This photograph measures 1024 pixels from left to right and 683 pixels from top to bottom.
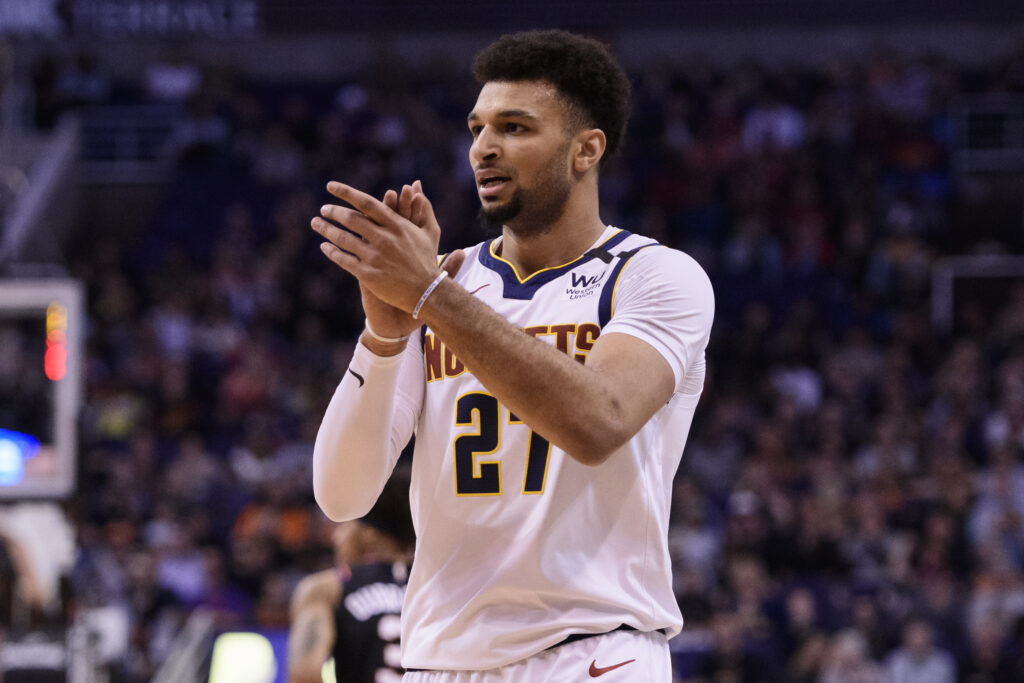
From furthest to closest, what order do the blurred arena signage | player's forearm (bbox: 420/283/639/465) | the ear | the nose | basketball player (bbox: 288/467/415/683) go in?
1. the blurred arena signage
2. basketball player (bbox: 288/467/415/683)
3. the ear
4. the nose
5. player's forearm (bbox: 420/283/639/465)

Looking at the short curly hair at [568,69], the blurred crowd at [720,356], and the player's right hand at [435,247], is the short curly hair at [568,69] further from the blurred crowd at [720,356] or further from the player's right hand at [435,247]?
the blurred crowd at [720,356]

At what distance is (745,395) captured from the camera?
555 inches

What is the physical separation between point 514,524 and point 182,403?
11.5 m

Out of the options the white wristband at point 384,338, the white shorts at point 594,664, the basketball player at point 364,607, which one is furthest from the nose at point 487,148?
the basketball player at point 364,607

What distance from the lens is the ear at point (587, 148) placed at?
3324 millimetres

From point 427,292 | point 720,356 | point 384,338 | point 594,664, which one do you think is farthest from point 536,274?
point 720,356

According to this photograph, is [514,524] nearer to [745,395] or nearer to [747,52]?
[745,395]

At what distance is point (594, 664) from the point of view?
9.69 ft

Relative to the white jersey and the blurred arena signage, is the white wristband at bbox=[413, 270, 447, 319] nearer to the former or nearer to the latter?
the white jersey

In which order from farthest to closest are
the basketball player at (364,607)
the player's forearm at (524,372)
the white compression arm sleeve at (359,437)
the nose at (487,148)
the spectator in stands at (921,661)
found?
1. the spectator in stands at (921,661)
2. the basketball player at (364,607)
3. the nose at (487,148)
4. the white compression arm sleeve at (359,437)
5. the player's forearm at (524,372)

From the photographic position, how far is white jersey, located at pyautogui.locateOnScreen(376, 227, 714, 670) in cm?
301

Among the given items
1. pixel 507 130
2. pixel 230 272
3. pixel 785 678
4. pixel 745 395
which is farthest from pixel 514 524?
pixel 230 272

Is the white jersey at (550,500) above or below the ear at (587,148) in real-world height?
below

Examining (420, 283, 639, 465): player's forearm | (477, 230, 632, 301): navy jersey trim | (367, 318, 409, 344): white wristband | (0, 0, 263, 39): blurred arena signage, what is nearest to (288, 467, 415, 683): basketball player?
(477, 230, 632, 301): navy jersey trim
